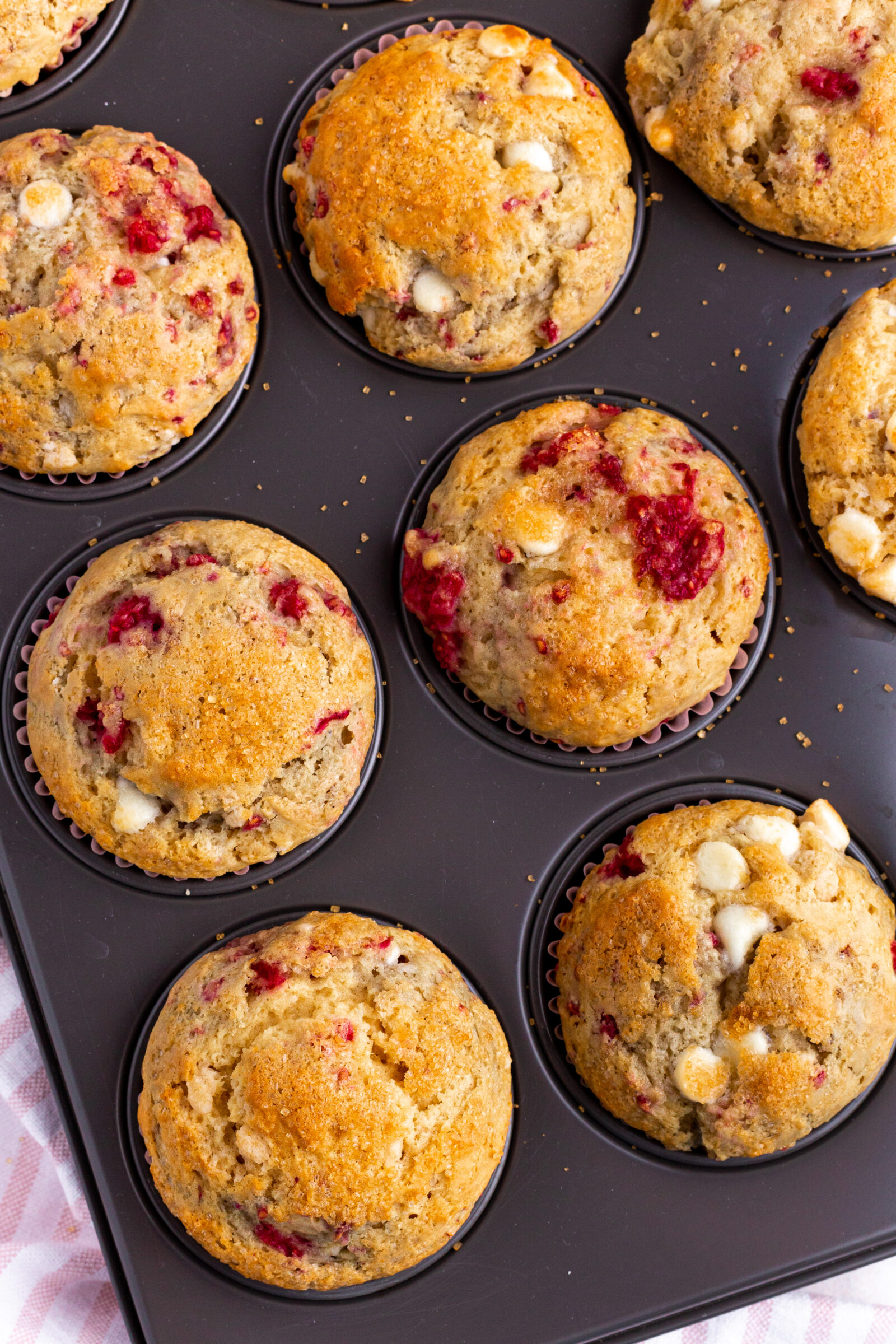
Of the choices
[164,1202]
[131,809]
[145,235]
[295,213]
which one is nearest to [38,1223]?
[164,1202]

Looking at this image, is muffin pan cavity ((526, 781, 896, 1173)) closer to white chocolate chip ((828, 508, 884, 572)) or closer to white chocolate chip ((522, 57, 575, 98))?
white chocolate chip ((828, 508, 884, 572))

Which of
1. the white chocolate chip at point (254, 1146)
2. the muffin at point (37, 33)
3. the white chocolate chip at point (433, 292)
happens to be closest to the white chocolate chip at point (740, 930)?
the white chocolate chip at point (254, 1146)

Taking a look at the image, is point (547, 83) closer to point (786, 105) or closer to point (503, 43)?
point (503, 43)

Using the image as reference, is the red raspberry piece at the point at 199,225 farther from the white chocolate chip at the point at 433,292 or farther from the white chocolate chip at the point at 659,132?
Result: the white chocolate chip at the point at 659,132

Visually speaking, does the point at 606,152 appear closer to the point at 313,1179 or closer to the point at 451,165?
the point at 451,165

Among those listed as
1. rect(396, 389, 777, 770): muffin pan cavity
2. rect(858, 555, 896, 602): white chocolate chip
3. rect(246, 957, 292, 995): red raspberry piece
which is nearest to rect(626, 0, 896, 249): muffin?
rect(396, 389, 777, 770): muffin pan cavity

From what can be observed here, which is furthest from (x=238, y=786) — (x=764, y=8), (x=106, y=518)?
(x=764, y=8)
